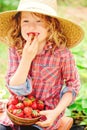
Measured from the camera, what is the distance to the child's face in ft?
8.29

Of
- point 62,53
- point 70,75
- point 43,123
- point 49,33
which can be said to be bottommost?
point 43,123

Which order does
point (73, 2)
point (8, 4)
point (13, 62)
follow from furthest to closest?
point (73, 2)
point (8, 4)
point (13, 62)

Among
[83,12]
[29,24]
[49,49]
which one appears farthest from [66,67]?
[83,12]

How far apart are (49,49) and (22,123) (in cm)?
43

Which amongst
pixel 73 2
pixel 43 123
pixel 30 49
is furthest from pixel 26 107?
pixel 73 2

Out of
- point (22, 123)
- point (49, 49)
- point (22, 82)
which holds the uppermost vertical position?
point (49, 49)

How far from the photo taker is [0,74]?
12.8 ft

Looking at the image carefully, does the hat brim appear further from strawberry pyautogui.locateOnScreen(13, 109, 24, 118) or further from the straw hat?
strawberry pyautogui.locateOnScreen(13, 109, 24, 118)

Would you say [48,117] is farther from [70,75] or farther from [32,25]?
[32,25]

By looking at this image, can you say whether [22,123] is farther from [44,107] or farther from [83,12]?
[83,12]

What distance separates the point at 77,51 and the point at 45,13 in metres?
1.62

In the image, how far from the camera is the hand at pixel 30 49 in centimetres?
246

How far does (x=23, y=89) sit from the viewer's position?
2588 mm

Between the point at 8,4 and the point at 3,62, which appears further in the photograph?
the point at 8,4
